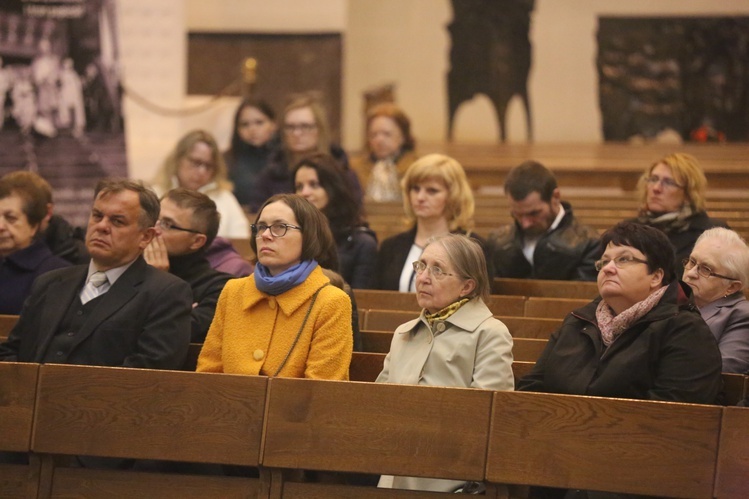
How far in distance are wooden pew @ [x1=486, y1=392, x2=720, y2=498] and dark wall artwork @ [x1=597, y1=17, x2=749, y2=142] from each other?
877 cm

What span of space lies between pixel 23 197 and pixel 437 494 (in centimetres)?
247

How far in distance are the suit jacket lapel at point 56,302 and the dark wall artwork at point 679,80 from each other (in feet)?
27.9

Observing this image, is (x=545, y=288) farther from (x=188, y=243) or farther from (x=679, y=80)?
(x=679, y=80)

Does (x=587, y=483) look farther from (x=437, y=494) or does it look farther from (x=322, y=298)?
(x=322, y=298)

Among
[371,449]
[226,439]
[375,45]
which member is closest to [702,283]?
[371,449]

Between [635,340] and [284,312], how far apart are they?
1.07 m

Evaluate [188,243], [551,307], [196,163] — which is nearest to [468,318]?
[551,307]

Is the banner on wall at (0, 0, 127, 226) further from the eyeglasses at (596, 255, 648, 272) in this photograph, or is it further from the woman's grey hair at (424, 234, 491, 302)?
the eyeglasses at (596, 255, 648, 272)

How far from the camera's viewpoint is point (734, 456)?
303 cm

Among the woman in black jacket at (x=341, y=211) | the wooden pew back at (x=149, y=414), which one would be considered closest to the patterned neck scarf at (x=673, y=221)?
the woman in black jacket at (x=341, y=211)

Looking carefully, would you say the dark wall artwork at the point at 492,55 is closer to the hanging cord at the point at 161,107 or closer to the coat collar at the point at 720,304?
the hanging cord at the point at 161,107

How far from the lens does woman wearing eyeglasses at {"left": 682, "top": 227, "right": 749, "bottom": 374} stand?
3.95 meters

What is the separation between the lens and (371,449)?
10.5 feet

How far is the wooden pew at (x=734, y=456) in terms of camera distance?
3025 mm
